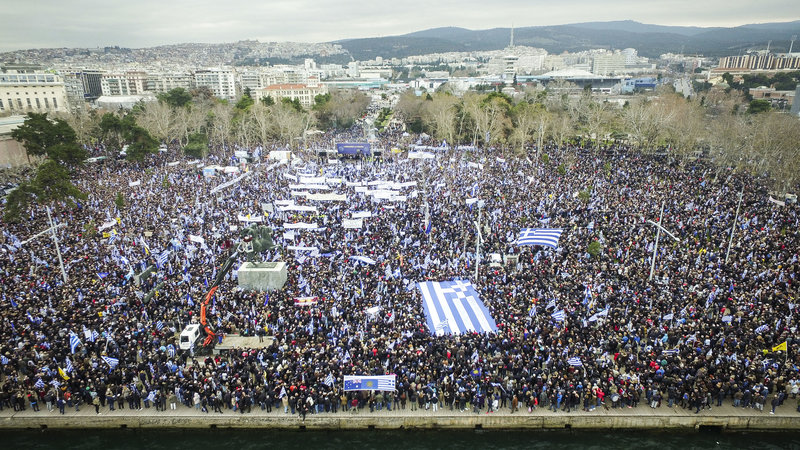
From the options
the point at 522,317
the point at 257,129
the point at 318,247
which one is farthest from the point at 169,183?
the point at 522,317

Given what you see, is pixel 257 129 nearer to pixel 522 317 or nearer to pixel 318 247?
pixel 318 247

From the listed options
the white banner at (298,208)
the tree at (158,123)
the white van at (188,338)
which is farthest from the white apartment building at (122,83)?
the white van at (188,338)

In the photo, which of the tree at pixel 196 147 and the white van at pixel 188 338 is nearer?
the white van at pixel 188 338

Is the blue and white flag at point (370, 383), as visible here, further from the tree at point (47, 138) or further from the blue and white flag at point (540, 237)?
the tree at point (47, 138)

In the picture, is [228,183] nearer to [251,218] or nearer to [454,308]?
[251,218]

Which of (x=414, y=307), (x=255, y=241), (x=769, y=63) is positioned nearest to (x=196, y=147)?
(x=255, y=241)

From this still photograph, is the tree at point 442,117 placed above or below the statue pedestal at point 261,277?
above
